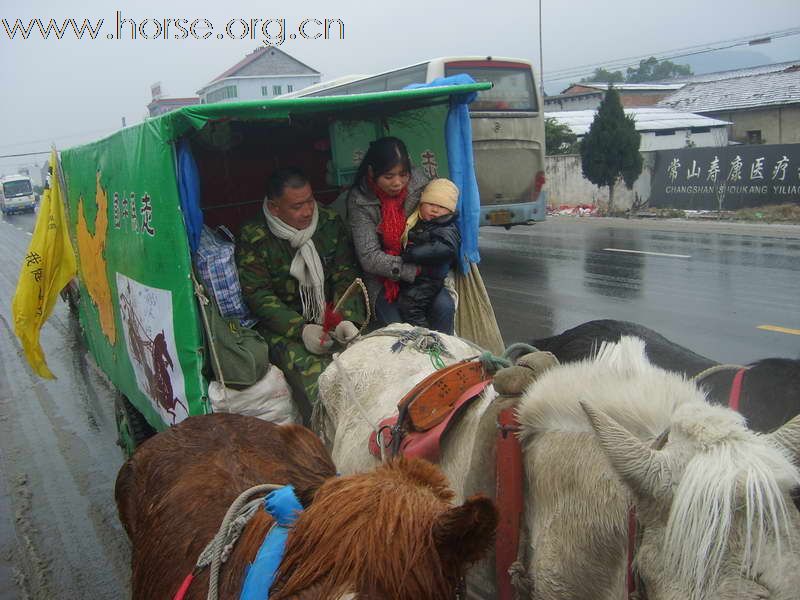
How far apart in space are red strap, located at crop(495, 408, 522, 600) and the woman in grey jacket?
2137mm

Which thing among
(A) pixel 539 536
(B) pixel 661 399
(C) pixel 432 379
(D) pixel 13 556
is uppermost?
(B) pixel 661 399

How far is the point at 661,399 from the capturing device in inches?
65.3

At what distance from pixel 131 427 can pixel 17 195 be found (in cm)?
4506

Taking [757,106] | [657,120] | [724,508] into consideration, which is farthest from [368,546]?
[657,120]

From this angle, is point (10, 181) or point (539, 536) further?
point (10, 181)

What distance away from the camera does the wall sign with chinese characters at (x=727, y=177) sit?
16.4 meters

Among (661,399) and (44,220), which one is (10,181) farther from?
(661,399)

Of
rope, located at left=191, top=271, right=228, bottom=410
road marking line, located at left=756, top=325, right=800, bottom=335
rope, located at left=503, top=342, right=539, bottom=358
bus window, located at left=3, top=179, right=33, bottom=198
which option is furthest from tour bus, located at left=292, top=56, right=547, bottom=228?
bus window, located at left=3, top=179, right=33, bottom=198

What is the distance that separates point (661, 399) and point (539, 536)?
0.46 metres

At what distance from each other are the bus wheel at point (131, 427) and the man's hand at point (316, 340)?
1706mm

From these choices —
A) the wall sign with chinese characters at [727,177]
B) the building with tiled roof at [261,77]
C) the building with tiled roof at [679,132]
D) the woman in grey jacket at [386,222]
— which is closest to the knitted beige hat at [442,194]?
the woman in grey jacket at [386,222]

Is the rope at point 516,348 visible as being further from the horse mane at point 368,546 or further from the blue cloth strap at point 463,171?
the blue cloth strap at point 463,171

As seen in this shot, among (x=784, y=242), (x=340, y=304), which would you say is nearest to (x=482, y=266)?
(x=784, y=242)

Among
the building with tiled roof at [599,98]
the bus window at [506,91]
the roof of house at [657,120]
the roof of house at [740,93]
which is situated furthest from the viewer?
the building with tiled roof at [599,98]
